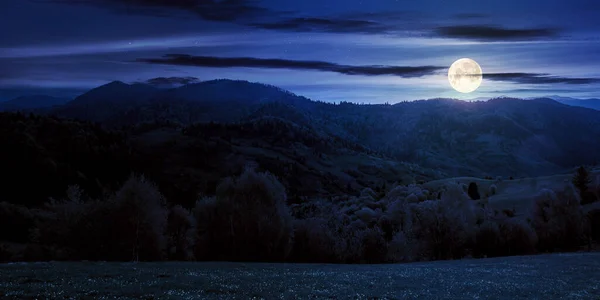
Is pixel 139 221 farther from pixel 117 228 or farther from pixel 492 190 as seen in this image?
pixel 492 190

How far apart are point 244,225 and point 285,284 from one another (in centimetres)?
3938

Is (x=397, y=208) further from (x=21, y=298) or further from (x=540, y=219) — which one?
(x=21, y=298)

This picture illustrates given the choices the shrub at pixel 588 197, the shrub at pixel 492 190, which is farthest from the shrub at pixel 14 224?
the shrub at pixel 492 190

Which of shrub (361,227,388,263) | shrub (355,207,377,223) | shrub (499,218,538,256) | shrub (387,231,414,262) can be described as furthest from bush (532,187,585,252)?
shrub (355,207,377,223)

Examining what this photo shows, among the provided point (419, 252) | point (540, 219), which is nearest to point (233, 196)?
point (419, 252)

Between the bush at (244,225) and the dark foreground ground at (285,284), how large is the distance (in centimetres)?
2891

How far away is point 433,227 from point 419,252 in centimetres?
476

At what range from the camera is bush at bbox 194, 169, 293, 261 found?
69.0 m

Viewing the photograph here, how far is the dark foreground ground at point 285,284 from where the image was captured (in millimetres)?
24953

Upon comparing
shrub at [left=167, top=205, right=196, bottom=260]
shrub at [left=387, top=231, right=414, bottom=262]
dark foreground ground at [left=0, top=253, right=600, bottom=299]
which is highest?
dark foreground ground at [left=0, top=253, right=600, bottom=299]

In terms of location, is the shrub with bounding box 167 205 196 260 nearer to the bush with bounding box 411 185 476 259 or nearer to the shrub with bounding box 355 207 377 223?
the bush with bounding box 411 185 476 259

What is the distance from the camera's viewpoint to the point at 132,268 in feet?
119

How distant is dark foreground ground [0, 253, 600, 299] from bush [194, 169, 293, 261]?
94.9ft

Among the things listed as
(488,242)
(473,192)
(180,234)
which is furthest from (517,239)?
(473,192)
